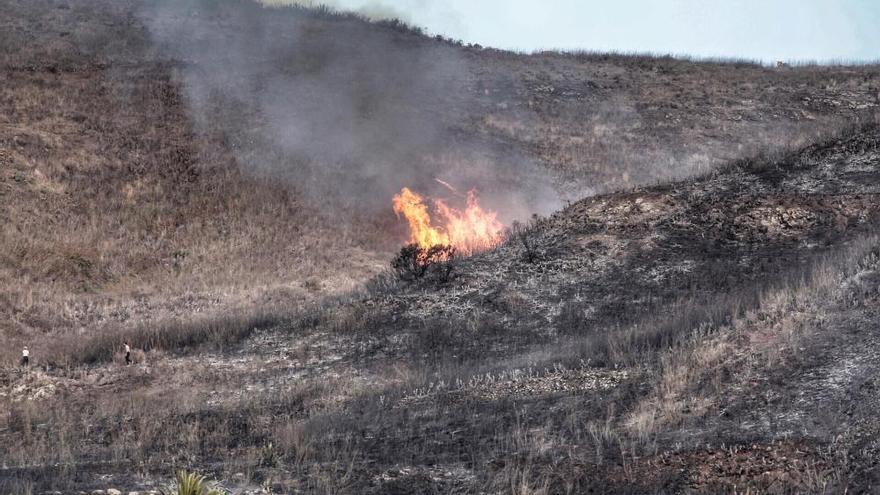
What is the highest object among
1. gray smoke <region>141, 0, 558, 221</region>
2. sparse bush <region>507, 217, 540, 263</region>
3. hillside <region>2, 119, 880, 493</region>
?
gray smoke <region>141, 0, 558, 221</region>

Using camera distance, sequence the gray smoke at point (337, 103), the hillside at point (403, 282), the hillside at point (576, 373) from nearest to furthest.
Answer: the hillside at point (576, 373) < the hillside at point (403, 282) < the gray smoke at point (337, 103)

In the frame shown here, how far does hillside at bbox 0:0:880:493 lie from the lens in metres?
9.46

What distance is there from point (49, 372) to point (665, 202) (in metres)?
14.4

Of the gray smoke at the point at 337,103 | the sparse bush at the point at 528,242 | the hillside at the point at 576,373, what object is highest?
the gray smoke at the point at 337,103

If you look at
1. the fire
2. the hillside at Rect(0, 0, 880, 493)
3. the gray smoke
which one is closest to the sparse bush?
the hillside at Rect(0, 0, 880, 493)

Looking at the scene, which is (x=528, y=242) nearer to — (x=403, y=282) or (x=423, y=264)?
(x=423, y=264)

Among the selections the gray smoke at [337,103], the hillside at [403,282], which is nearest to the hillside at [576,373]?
the hillside at [403,282]

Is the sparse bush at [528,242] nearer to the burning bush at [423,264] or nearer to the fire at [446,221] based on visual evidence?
the burning bush at [423,264]

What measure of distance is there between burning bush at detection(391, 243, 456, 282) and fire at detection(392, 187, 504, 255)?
4383 millimetres

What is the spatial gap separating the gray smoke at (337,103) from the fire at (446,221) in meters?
0.95

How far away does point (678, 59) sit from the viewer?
48719 mm

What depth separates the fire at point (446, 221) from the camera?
27.4 meters

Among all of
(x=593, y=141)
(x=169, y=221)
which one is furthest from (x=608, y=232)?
(x=593, y=141)

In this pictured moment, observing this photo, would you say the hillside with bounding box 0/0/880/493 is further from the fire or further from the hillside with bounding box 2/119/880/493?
the fire
